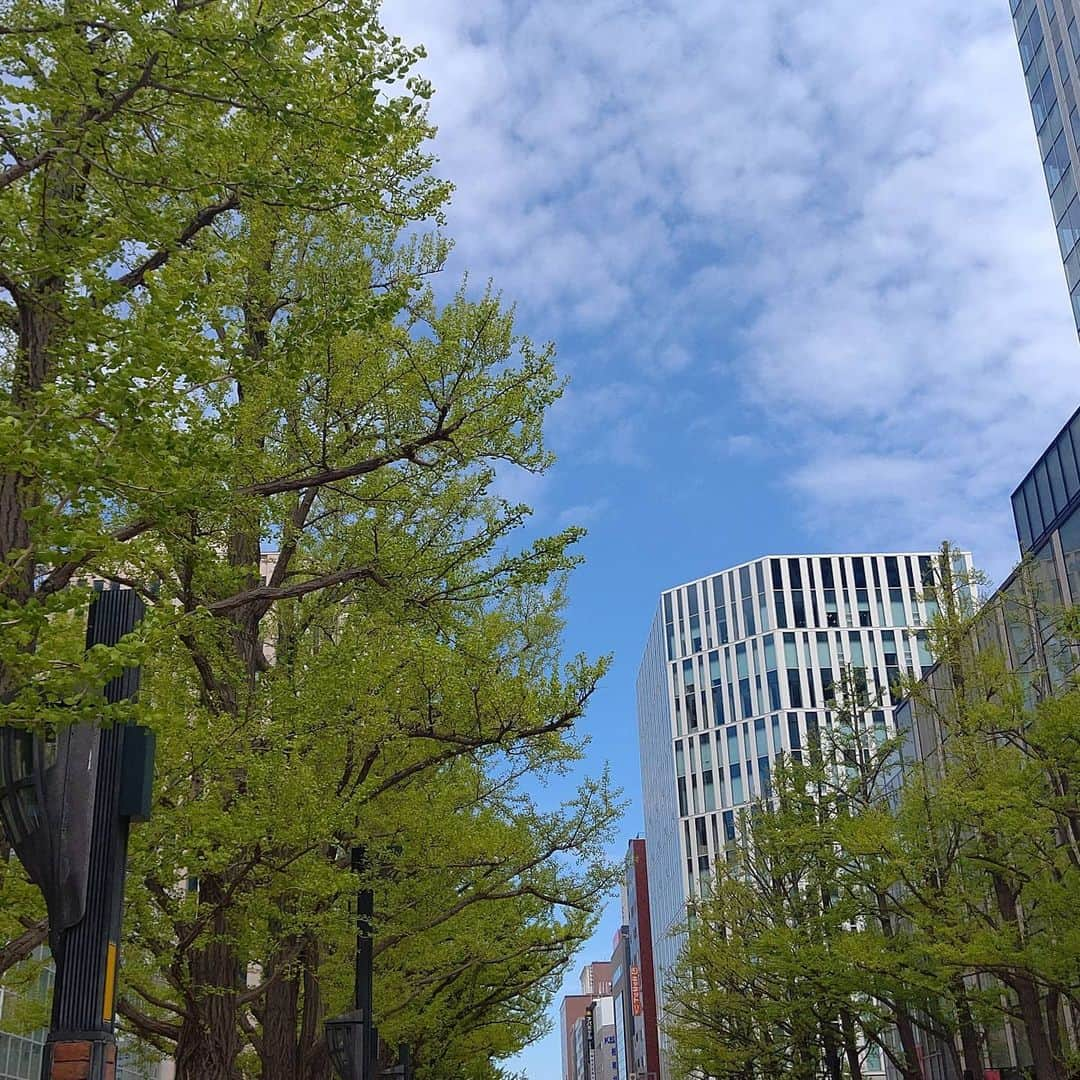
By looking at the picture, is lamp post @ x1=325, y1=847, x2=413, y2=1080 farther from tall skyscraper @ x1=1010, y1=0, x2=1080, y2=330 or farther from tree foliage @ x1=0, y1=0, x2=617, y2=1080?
tall skyscraper @ x1=1010, y1=0, x2=1080, y2=330

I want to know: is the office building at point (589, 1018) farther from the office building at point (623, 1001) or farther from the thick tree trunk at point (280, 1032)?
the thick tree trunk at point (280, 1032)

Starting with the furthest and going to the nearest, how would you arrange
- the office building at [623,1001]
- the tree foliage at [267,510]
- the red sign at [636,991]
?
the office building at [623,1001] → the red sign at [636,991] → the tree foliage at [267,510]

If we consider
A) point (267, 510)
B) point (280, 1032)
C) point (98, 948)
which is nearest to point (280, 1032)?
point (280, 1032)

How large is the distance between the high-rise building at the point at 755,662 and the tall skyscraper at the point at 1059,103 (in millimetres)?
41302

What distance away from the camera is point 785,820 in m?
26.1

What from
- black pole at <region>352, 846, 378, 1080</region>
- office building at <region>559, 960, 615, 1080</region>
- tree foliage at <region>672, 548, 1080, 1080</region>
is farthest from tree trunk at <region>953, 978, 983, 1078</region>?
office building at <region>559, 960, 615, 1080</region>

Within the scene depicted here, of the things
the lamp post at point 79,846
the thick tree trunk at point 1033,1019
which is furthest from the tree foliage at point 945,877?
the lamp post at point 79,846

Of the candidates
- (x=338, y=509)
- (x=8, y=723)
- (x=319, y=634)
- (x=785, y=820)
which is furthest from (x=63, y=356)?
(x=785, y=820)

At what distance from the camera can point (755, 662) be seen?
78.1 metres

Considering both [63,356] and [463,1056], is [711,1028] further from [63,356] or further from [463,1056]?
[63,356]

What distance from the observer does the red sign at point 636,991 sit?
323 feet

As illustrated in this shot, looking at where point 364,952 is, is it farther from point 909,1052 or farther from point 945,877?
point 909,1052

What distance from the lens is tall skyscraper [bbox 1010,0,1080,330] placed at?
34438 mm

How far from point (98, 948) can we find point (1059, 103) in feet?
124
